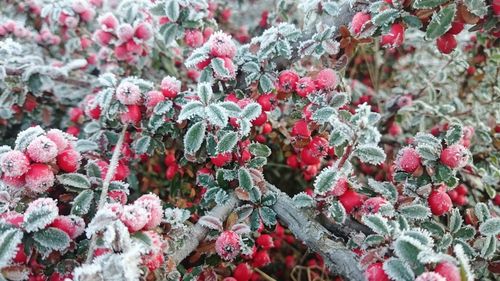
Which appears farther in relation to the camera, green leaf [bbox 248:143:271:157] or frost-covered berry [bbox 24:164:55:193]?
green leaf [bbox 248:143:271:157]

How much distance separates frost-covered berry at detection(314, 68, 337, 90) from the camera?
1564mm

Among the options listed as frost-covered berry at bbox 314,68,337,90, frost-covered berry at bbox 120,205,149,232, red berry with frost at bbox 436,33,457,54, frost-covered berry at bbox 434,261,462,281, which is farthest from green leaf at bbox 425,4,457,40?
frost-covered berry at bbox 120,205,149,232

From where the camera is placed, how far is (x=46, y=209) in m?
1.15

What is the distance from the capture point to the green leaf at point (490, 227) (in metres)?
1.38

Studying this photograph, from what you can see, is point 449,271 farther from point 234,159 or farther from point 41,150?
point 41,150

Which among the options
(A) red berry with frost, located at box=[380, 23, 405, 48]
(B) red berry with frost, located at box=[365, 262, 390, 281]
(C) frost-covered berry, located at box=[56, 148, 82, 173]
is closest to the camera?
(B) red berry with frost, located at box=[365, 262, 390, 281]

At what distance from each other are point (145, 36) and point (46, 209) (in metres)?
1.02

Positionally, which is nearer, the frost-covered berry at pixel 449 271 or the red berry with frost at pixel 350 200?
the frost-covered berry at pixel 449 271

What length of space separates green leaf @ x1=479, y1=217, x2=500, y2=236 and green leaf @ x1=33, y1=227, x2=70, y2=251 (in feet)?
3.73

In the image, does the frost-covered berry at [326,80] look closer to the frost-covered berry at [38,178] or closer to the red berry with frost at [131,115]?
the red berry with frost at [131,115]

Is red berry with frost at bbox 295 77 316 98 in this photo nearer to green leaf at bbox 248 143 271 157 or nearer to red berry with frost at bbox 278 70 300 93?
red berry with frost at bbox 278 70 300 93

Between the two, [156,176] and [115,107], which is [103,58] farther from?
[115,107]

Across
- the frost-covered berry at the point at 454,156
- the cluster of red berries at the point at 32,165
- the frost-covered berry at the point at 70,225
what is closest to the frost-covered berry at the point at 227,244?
the frost-covered berry at the point at 70,225

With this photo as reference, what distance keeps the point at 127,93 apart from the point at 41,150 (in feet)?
1.28
